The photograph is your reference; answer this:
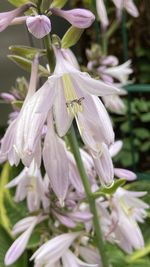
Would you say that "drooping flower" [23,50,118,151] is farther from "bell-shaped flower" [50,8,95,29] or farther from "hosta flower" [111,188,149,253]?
"hosta flower" [111,188,149,253]

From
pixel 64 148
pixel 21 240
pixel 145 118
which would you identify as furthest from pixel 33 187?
pixel 145 118

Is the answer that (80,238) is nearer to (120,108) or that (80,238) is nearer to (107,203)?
(107,203)

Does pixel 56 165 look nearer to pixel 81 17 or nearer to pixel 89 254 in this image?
pixel 81 17

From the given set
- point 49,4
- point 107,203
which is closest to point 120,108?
point 107,203

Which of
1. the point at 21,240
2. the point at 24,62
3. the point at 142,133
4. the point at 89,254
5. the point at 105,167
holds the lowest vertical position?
the point at 142,133

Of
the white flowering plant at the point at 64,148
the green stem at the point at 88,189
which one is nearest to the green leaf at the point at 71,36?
the white flowering plant at the point at 64,148

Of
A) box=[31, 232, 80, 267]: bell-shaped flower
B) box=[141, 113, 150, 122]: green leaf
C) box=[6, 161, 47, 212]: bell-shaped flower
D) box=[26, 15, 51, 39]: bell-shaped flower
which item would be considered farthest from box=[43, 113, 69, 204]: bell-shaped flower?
box=[141, 113, 150, 122]: green leaf

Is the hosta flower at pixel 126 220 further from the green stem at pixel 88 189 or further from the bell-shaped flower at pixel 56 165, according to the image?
the bell-shaped flower at pixel 56 165
